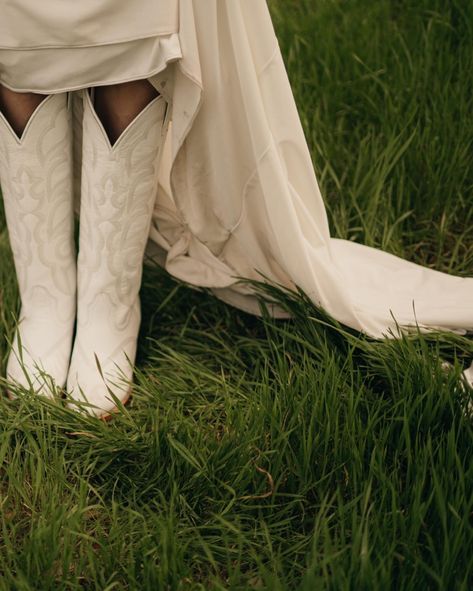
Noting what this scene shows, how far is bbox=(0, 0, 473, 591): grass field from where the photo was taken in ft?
3.42

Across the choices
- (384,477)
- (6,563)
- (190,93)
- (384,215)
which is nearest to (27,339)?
(6,563)

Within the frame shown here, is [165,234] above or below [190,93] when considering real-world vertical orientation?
below

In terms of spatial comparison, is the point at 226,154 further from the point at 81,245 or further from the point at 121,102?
the point at 81,245

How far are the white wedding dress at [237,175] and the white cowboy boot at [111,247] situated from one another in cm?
6

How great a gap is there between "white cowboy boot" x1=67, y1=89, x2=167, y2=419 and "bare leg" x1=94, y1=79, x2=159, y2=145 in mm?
12

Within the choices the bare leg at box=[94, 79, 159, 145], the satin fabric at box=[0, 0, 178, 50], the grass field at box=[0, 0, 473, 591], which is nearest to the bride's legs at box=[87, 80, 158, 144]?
the bare leg at box=[94, 79, 159, 145]

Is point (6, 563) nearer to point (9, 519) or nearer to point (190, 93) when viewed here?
point (9, 519)

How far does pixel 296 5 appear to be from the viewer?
213 centimetres

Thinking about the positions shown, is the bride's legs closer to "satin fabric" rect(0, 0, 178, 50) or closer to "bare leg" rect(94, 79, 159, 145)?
"bare leg" rect(94, 79, 159, 145)

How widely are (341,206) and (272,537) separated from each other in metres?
0.82

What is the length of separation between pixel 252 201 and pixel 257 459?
0.44 m

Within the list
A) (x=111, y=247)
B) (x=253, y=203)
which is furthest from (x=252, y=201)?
(x=111, y=247)

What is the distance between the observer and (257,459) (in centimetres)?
119

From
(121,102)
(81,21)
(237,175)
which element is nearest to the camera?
(81,21)
